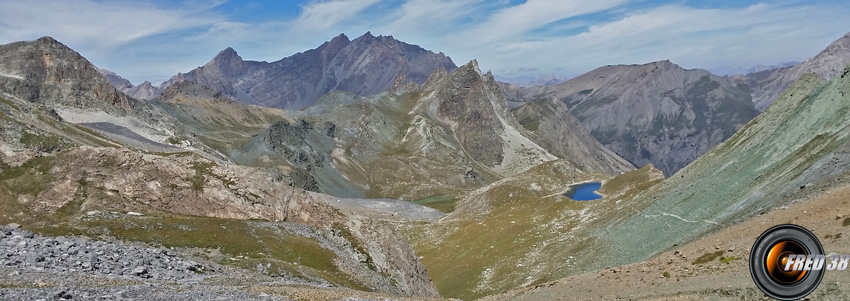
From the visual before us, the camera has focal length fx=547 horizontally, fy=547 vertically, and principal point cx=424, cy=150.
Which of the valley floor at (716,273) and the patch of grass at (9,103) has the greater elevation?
the patch of grass at (9,103)

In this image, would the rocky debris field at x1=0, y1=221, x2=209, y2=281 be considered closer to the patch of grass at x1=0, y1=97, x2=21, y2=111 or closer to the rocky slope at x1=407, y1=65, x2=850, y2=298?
the rocky slope at x1=407, y1=65, x2=850, y2=298

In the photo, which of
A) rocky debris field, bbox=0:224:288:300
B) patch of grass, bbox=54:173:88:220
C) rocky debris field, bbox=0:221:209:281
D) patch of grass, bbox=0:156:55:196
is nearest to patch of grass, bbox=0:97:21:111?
patch of grass, bbox=0:156:55:196

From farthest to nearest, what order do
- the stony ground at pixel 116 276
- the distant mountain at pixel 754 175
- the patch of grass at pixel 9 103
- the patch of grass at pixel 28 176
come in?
the patch of grass at pixel 9 103 < the distant mountain at pixel 754 175 < the patch of grass at pixel 28 176 < the stony ground at pixel 116 276

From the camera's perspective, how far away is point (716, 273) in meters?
35.9

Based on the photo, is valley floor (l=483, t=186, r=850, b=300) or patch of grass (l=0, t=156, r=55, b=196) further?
patch of grass (l=0, t=156, r=55, b=196)

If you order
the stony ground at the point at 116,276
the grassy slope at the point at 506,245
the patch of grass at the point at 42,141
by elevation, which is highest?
the patch of grass at the point at 42,141

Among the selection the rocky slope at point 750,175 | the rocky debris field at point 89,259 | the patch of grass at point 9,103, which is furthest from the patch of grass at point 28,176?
the patch of grass at point 9,103

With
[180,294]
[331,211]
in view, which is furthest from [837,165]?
[180,294]

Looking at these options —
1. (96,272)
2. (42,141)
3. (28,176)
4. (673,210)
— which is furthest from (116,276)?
(42,141)

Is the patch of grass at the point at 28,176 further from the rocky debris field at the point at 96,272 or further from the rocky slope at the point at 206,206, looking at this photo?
the rocky debris field at the point at 96,272

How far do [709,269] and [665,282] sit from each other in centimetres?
296

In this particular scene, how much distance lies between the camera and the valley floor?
3238 centimetres

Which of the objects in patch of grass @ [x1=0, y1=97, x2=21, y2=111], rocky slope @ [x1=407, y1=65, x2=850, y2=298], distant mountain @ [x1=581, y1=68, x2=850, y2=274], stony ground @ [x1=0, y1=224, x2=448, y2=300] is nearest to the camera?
stony ground @ [x1=0, y1=224, x2=448, y2=300]

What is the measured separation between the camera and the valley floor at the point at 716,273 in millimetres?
32375
